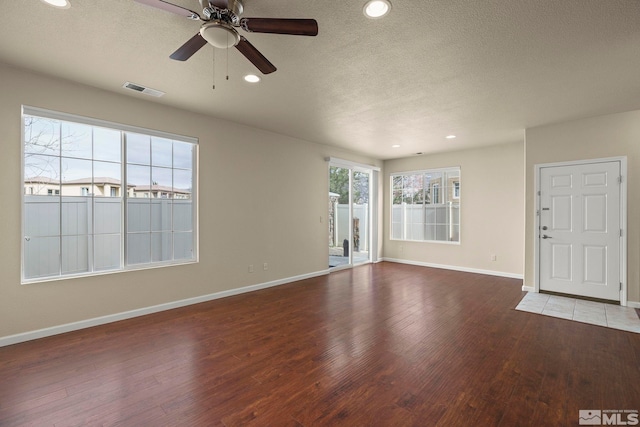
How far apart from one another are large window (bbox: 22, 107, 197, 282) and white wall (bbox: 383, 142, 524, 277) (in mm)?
5509

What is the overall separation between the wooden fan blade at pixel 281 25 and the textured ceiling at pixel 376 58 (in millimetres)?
283

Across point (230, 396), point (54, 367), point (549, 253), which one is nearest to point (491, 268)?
point (549, 253)

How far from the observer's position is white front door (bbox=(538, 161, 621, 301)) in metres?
4.16

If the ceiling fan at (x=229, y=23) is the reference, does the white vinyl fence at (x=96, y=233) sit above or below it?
below

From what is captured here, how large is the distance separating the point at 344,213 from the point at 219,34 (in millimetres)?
5237

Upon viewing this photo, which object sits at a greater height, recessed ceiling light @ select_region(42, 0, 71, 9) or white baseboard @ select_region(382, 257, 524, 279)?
recessed ceiling light @ select_region(42, 0, 71, 9)

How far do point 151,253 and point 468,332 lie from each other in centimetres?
404

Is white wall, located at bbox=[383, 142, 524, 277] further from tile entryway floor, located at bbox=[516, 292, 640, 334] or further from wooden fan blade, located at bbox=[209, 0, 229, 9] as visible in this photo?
wooden fan blade, located at bbox=[209, 0, 229, 9]

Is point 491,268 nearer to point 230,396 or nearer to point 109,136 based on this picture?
point 230,396

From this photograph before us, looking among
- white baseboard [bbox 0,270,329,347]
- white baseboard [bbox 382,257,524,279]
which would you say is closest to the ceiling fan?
white baseboard [bbox 0,270,329,347]

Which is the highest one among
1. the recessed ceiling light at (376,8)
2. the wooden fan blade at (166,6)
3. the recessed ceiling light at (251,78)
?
the recessed ceiling light at (251,78)

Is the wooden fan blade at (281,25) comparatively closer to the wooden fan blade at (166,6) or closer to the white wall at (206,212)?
the wooden fan blade at (166,6)

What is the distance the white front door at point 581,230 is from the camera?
4156 mm

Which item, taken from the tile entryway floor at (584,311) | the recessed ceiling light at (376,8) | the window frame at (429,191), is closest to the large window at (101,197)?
the recessed ceiling light at (376,8)
